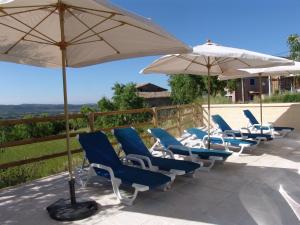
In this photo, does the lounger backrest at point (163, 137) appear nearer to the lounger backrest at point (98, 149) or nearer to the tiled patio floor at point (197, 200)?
the tiled patio floor at point (197, 200)

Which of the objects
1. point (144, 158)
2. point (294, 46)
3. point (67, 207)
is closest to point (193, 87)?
point (294, 46)

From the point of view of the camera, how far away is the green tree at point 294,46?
19.8 m

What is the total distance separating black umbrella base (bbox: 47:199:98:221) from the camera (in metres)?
3.81

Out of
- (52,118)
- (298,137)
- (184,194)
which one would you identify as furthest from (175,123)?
(184,194)

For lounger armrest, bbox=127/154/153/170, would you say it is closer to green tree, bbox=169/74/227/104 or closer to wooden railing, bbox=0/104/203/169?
wooden railing, bbox=0/104/203/169

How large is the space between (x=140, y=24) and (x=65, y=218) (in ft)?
8.08

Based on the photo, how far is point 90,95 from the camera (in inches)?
808

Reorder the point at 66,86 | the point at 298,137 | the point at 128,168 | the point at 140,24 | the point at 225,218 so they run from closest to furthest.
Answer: the point at 140,24 → the point at 225,218 → the point at 66,86 → the point at 128,168 → the point at 298,137

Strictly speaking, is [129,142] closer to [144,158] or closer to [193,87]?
[144,158]

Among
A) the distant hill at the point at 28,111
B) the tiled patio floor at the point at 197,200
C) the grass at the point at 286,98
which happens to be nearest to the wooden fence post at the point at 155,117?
the distant hill at the point at 28,111

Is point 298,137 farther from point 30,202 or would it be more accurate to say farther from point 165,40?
point 30,202

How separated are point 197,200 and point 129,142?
6.39 feet

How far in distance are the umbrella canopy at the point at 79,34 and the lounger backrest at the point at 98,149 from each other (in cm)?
133

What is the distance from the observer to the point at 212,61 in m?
7.46
